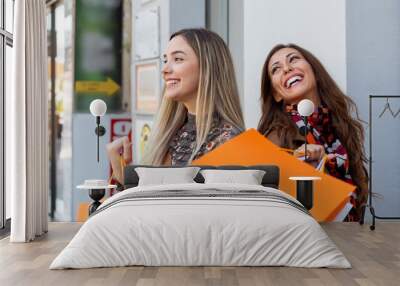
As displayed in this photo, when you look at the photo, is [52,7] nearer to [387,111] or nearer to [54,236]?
[54,236]

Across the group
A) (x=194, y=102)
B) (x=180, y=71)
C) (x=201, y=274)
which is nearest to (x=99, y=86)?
(x=180, y=71)

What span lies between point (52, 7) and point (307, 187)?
11.2 ft

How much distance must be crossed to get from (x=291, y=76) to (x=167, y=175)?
1693 millimetres

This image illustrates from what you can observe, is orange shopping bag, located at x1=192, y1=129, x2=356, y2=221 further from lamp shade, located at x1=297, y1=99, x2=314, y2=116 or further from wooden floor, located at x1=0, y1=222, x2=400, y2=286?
wooden floor, located at x1=0, y1=222, x2=400, y2=286

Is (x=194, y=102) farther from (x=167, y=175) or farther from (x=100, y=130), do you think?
(x=100, y=130)

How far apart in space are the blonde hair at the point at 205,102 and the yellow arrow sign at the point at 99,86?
57cm

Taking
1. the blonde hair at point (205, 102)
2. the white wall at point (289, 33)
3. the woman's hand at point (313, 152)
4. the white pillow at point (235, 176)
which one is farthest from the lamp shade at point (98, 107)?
the woman's hand at point (313, 152)

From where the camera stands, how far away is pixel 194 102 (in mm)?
6594

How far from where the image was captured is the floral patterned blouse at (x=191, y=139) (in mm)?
6566

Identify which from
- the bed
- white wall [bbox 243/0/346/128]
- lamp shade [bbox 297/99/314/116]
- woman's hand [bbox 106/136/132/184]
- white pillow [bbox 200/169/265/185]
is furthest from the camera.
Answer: woman's hand [bbox 106/136/132/184]

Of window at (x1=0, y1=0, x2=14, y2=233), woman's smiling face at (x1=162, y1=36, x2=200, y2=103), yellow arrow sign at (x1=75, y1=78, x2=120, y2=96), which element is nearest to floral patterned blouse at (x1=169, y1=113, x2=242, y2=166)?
woman's smiling face at (x1=162, y1=36, x2=200, y2=103)

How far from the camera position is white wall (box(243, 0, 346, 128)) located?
6.55 meters

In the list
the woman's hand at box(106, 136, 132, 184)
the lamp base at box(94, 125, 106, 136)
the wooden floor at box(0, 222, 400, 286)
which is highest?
the lamp base at box(94, 125, 106, 136)

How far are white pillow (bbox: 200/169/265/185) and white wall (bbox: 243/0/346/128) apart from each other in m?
0.70
